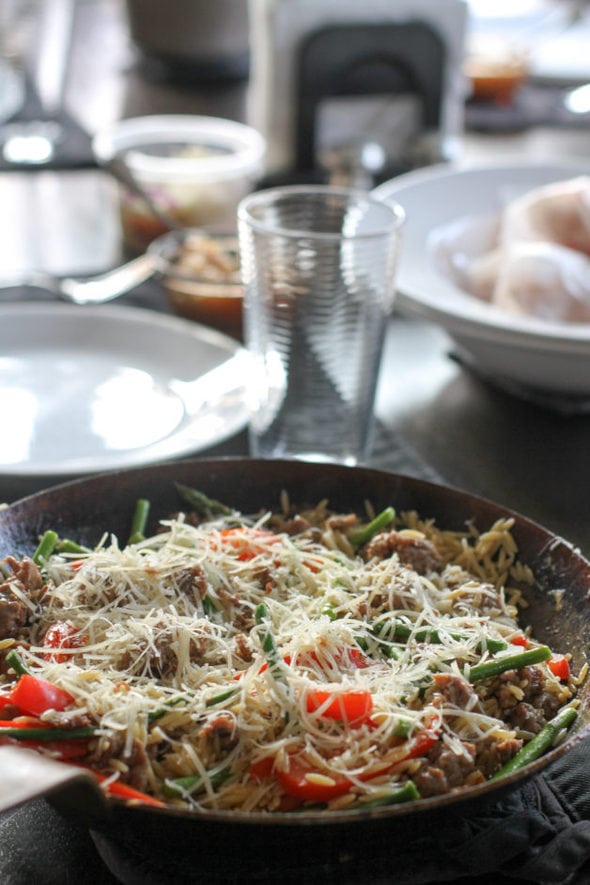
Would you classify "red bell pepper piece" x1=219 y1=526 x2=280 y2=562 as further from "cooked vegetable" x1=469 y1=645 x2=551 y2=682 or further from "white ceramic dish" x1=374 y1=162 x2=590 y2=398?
"white ceramic dish" x1=374 y1=162 x2=590 y2=398

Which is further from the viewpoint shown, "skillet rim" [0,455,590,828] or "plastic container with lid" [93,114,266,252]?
"plastic container with lid" [93,114,266,252]

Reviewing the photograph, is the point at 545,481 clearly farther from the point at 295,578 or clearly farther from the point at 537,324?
the point at 295,578

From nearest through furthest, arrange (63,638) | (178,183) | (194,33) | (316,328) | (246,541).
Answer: (63,638), (246,541), (316,328), (178,183), (194,33)

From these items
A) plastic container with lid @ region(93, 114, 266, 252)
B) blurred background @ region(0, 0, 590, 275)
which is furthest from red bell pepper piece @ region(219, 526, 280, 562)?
blurred background @ region(0, 0, 590, 275)

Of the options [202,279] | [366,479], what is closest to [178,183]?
[202,279]

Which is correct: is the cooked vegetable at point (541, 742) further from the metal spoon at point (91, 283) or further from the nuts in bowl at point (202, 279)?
the metal spoon at point (91, 283)

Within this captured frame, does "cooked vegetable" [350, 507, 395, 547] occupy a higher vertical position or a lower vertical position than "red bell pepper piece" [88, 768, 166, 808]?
lower

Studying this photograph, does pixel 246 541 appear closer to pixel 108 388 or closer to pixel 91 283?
pixel 108 388
